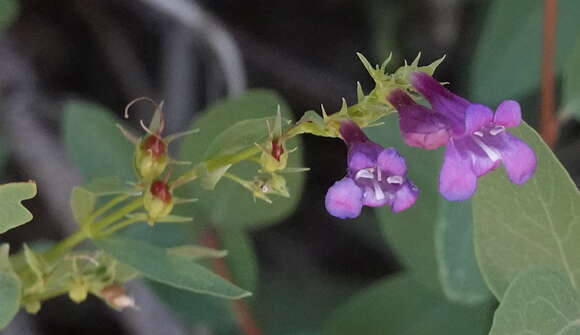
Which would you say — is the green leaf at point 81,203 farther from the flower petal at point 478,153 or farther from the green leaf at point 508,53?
the green leaf at point 508,53

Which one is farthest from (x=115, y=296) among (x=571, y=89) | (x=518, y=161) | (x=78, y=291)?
(x=571, y=89)

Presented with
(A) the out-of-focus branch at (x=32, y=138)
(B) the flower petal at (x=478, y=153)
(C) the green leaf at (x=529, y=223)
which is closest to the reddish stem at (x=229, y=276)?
(A) the out-of-focus branch at (x=32, y=138)

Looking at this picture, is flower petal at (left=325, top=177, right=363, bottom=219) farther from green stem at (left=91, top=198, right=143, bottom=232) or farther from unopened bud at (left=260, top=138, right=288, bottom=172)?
green stem at (left=91, top=198, right=143, bottom=232)

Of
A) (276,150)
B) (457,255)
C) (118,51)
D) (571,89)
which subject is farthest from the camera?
(118,51)

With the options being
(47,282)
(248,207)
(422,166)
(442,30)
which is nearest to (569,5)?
(442,30)

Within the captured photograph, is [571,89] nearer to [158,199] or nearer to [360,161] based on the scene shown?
[360,161]

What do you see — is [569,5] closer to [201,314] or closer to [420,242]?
[420,242]

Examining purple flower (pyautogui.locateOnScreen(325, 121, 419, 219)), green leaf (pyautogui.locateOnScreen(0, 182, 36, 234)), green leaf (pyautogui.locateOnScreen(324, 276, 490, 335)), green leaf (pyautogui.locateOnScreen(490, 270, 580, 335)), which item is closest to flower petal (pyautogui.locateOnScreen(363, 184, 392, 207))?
purple flower (pyautogui.locateOnScreen(325, 121, 419, 219))
